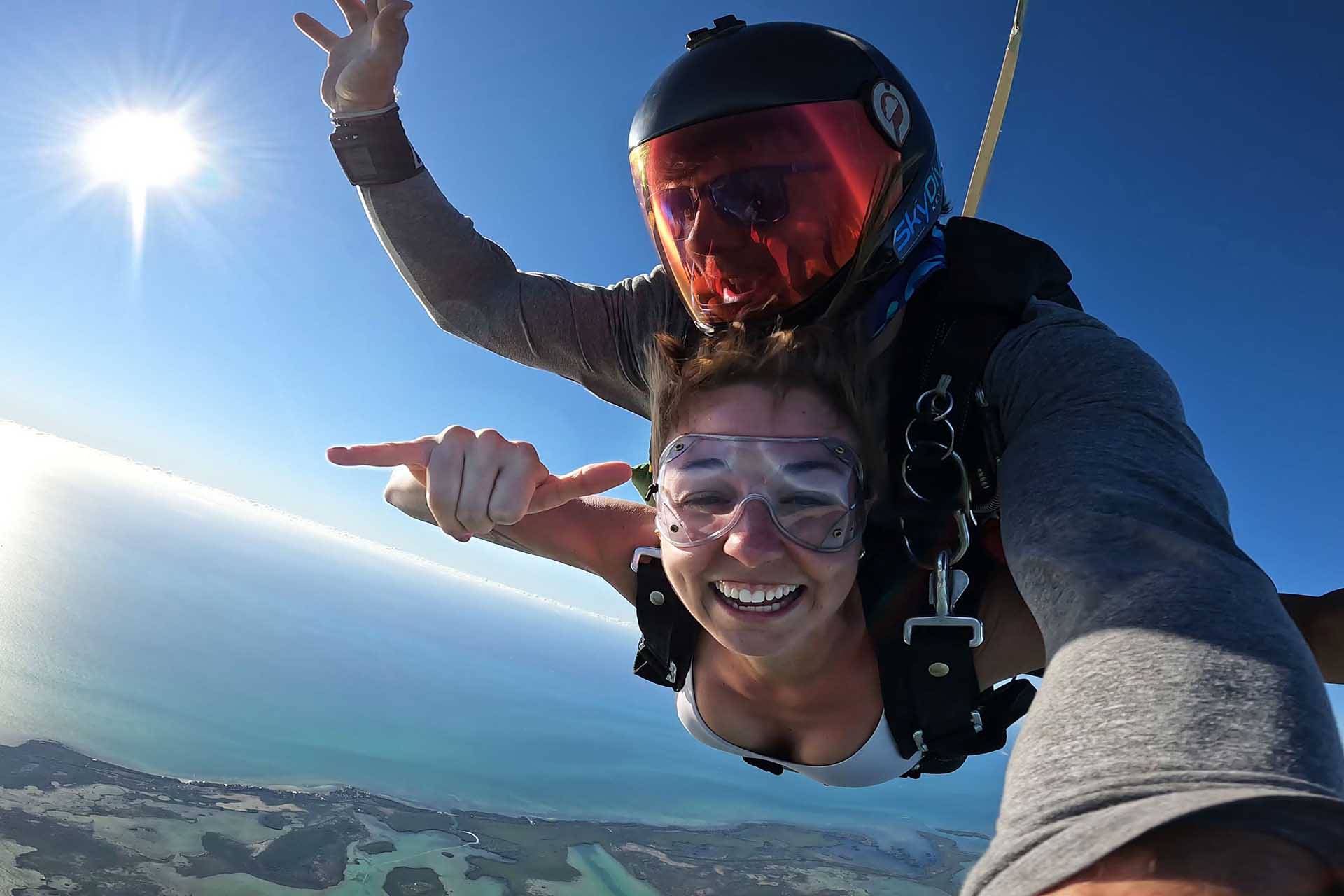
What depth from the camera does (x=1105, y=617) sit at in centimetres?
74

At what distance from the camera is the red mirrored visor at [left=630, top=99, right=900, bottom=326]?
5.27 feet

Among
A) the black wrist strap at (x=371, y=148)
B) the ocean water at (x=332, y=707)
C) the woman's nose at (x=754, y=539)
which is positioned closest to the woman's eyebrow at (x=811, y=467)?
the woman's nose at (x=754, y=539)

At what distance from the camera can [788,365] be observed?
5.42ft

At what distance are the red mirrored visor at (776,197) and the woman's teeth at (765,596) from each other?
69 centimetres

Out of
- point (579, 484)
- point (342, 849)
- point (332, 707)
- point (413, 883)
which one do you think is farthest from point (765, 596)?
point (332, 707)

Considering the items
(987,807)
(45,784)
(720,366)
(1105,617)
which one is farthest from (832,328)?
(987,807)

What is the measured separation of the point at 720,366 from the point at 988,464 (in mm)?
666

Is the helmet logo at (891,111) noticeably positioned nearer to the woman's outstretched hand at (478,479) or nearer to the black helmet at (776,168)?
the black helmet at (776,168)

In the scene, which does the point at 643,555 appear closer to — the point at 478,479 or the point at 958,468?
the point at 478,479

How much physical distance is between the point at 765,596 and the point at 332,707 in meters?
66.0

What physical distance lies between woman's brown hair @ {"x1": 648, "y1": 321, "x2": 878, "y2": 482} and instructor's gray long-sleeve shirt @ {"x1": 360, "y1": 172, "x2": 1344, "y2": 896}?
33 centimetres

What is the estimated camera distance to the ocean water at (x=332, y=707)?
41219 mm

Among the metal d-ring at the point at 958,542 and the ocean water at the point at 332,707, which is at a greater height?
the metal d-ring at the point at 958,542

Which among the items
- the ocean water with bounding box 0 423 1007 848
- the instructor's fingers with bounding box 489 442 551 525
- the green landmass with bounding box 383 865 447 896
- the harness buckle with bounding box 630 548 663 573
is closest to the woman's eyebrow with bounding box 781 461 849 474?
the harness buckle with bounding box 630 548 663 573
